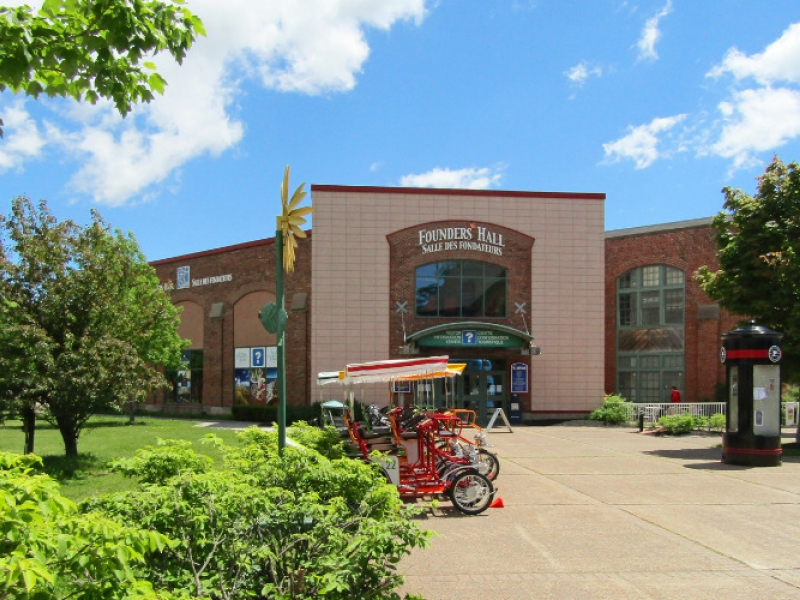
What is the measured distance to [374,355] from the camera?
31.6m

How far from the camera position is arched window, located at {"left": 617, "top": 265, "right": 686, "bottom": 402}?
35219mm

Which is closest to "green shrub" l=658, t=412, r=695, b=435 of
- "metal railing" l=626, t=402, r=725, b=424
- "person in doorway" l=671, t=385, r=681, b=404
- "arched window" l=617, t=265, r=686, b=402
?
"metal railing" l=626, t=402, r=725, b=424

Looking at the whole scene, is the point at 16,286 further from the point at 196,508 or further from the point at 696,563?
the point at 696,563

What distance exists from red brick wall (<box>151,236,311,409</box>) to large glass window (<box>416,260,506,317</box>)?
4.91m

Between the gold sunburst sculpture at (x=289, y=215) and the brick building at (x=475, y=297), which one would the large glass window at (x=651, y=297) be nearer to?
Result: the brick building at (x=475, y=297)

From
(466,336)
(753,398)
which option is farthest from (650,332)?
(753,398)

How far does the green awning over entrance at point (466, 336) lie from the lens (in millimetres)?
30984

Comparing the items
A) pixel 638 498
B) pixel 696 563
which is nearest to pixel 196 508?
pixel 696 563

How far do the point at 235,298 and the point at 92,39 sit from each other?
103 ft

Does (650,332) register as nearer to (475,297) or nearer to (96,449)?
(475,297)

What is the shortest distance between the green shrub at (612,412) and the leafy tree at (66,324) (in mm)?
20657

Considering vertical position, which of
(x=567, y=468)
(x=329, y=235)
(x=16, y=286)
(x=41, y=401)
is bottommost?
(x=567, y=468)

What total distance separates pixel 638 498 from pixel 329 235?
21317 mm

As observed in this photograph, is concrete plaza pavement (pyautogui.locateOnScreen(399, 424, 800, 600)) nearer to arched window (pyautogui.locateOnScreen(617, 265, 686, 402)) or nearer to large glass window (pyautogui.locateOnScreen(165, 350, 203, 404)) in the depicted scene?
arched window (pyautogui.locateOnScreen(617, 265, 686, 402))
